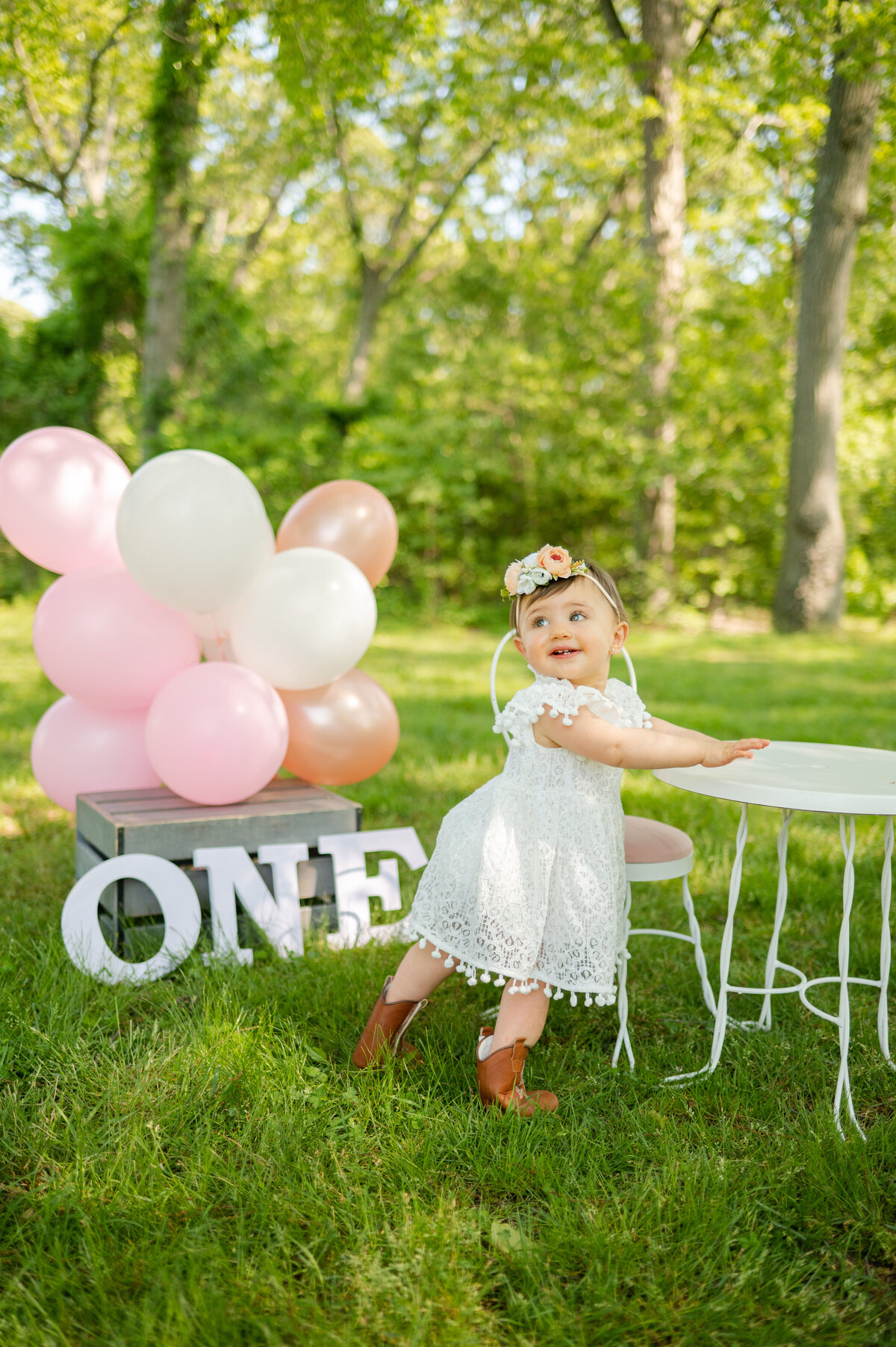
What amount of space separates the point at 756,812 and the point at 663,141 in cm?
964

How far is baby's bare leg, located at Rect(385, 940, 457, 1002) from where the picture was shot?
2379 millimetres

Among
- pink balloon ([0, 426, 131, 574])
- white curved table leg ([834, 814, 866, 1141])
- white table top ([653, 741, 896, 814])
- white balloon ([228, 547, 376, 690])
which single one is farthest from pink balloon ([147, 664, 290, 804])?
white curved table leg ([834, 814, 866, 1141])

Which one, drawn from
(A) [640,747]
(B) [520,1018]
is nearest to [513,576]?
(A) [640,747]

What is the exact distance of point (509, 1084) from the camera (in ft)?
7.24

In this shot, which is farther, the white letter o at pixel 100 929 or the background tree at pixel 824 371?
the background tree at pixel 824 371

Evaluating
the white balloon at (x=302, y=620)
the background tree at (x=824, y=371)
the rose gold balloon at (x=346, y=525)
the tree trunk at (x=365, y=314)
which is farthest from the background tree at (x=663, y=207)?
the white balloon at (x=302, y=620)

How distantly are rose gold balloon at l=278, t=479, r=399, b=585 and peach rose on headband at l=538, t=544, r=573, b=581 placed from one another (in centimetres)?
120

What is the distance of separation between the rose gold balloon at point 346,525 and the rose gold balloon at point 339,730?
0.45 metres

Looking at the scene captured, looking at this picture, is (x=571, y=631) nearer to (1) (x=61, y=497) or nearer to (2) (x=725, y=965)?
(2) (x=725, y=965)

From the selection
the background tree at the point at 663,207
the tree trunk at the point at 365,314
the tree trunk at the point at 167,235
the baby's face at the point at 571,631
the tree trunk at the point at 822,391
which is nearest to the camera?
the baby's face at the point at 571,631

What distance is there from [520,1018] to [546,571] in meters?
1.04

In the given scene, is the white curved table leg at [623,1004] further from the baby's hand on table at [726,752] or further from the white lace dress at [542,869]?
the baby's hand on table at [726,752]

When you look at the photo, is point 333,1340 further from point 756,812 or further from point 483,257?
point 483,257

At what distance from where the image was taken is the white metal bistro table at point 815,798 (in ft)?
6.83
